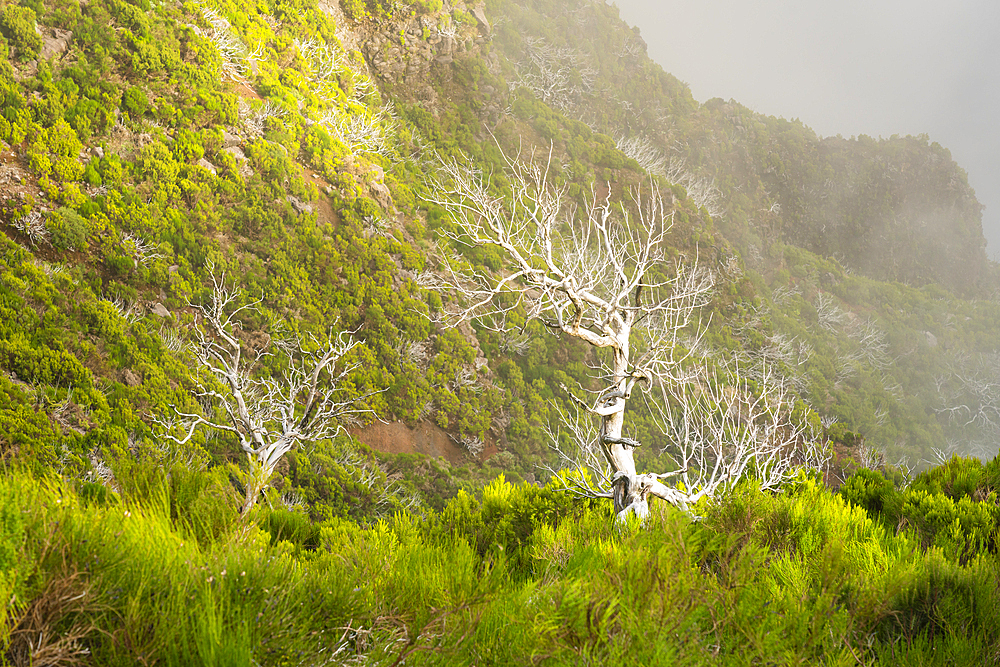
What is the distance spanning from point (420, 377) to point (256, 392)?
13.6 ft

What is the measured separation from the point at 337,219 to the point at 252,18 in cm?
700

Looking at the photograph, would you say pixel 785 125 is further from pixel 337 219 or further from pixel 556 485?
pixel 556 485

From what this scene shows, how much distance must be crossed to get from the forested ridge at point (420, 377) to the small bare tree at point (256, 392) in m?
0.11

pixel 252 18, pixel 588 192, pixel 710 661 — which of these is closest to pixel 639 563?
pixel 710 661

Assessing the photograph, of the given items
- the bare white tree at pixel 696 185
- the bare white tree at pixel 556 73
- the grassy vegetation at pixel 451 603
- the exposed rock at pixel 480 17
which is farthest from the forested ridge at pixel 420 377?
the bare white tree at pixel 696 185

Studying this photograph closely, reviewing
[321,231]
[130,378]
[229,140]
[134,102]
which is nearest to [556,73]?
[321,231]

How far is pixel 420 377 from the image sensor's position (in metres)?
13.2

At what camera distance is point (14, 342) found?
23.9 feet

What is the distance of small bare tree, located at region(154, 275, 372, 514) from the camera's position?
7.34m

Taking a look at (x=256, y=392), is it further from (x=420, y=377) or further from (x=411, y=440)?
(x=420, y=377)

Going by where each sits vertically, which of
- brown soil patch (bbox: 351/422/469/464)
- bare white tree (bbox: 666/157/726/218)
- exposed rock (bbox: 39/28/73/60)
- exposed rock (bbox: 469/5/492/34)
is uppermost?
exposed rock (bbox: 469/5/492/34)

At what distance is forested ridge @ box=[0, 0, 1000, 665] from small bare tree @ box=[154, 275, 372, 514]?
0.36ft

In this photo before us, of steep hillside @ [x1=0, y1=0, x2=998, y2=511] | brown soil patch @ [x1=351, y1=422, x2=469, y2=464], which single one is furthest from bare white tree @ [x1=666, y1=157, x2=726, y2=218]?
brown soil patch @ [x1=351, y1=422, x2=469, y2=464]

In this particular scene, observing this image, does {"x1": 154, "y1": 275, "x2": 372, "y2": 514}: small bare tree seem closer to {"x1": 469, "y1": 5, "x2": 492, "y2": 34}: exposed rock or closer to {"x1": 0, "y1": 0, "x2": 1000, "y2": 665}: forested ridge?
{"x1": 0, "y1": 0, "x2": 1000, "y2": 665}: forested ridge
